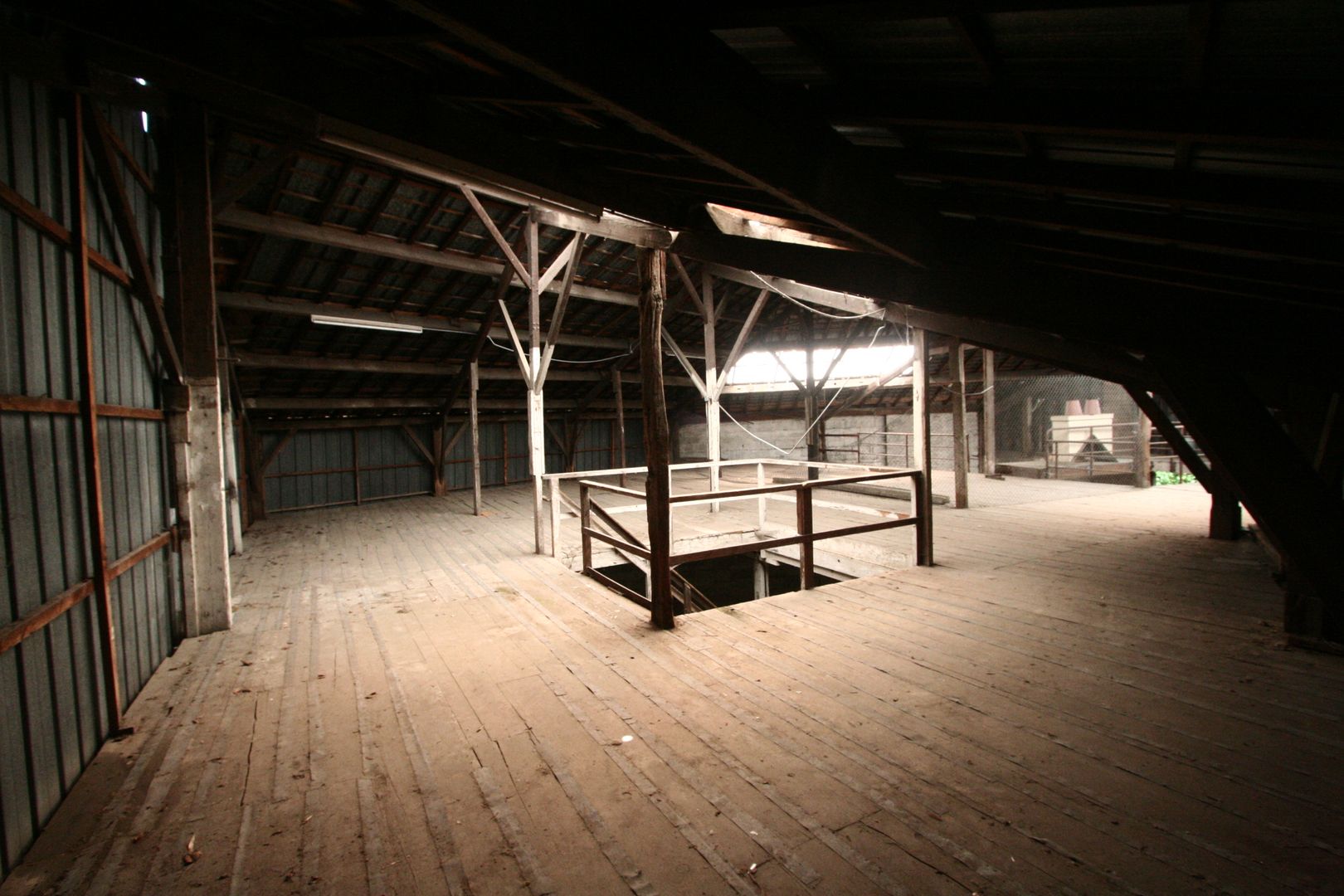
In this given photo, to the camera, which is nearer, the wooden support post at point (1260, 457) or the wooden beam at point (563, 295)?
the wooden support post at point (1260, 457)

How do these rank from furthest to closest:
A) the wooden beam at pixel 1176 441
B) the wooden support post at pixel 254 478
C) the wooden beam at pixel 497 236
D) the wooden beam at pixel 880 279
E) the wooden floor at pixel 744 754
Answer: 1. the wooden support post at pixel 254 478
2. the wooden beam at pixel 497 236
3. the wooden beam at pixel 1176 441
4. the wooden beam at pixel 880 279
5. the wooden floor at pixel 744 754

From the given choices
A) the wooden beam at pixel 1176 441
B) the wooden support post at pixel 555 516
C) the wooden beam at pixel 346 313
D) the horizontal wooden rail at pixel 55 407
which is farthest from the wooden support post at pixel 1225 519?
the horizontal wooden rail at pixel 55 407

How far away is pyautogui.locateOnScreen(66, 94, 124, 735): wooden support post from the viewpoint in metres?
3.03

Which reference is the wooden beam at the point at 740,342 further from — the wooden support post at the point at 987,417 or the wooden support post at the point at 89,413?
the wooden support post at the point at 89,413

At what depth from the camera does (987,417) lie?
1329 centimetres

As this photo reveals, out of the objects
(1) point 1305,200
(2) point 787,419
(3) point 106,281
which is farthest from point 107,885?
(2) point 787,419

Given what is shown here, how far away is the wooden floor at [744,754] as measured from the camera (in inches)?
81.7

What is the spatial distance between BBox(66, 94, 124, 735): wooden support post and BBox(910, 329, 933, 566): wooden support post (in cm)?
626

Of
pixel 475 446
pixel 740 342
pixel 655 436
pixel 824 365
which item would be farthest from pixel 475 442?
pixel 824 365

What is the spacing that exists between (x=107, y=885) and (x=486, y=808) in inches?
52.0

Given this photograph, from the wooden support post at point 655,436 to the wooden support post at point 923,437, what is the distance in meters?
2.90

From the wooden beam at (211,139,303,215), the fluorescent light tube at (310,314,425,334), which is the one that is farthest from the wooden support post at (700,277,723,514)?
the wooden beam at (211,139,303,215)

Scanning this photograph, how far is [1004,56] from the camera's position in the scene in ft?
4.67

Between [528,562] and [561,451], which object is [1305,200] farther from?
[561,451]
